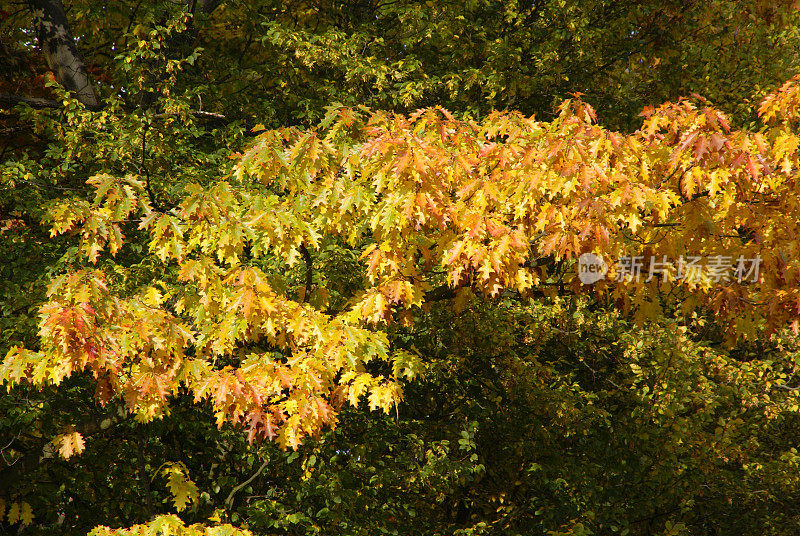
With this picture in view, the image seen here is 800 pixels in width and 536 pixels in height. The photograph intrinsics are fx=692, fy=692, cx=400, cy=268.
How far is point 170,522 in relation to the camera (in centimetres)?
459

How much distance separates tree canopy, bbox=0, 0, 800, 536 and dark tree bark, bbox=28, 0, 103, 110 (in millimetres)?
32

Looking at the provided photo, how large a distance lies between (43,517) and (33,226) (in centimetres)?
300

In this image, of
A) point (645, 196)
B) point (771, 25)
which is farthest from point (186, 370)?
point (771, 25)

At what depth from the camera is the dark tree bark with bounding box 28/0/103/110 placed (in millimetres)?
7336

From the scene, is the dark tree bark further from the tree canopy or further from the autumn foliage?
the autumn foliage

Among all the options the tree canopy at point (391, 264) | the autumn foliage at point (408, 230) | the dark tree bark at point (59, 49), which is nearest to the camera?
the autumn foliage at point (408, 230)

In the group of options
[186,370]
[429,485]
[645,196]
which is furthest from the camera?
[429,485]

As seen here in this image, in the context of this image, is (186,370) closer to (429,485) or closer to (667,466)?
(429,485)

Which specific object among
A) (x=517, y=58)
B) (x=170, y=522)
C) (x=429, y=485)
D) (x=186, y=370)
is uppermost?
(x=517, y=58)

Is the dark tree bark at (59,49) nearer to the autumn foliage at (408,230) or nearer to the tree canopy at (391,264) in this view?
the tree canopy at (391,264)

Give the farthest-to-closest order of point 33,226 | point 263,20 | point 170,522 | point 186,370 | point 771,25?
1. point 771,25
2. point 263,20
3. point 33,226
4. point 170,522
5. point 186,370

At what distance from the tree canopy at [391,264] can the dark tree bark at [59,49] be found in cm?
3

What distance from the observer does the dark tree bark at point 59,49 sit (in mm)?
7336

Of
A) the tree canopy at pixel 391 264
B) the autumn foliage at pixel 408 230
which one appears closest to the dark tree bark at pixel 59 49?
the tree canopy at pixel 391 264
